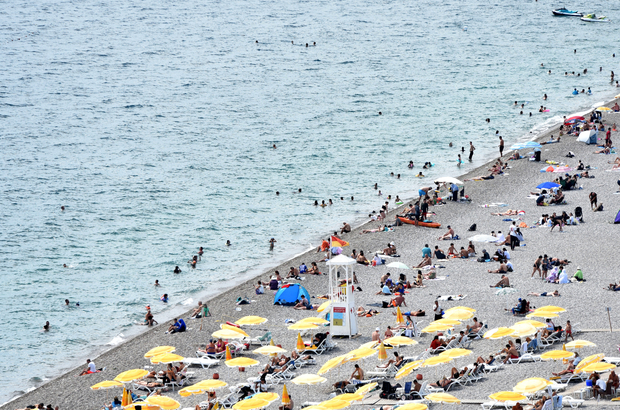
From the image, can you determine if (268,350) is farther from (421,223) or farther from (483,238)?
(421,223)

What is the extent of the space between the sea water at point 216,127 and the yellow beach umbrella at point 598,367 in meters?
16.6

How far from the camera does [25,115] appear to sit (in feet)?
239

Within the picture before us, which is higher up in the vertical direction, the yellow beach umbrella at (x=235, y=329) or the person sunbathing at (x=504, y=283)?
the person sunbathing at (x=504, y=283)

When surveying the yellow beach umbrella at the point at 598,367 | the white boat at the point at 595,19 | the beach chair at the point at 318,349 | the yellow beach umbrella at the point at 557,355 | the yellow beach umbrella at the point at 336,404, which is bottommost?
the beach chair at the point at 318,349

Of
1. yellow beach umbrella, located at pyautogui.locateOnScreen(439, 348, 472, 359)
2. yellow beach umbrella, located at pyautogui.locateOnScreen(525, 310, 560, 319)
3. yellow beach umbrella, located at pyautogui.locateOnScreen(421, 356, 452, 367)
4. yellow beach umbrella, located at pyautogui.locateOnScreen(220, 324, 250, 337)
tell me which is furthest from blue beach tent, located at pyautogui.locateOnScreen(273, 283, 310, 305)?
yellow beach umbrella, located at pyautogui.locateOnScreen(421, 356, 452, 367)

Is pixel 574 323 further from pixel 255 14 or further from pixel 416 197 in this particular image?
pixel 255 14

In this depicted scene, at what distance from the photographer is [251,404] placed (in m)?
20.3

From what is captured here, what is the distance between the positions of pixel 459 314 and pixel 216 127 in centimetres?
4560

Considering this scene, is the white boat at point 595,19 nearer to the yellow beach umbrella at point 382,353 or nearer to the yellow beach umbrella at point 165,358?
the yellow beach umbrella at point 382,353

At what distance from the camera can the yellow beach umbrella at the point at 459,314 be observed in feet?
80.8

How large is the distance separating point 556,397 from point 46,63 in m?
87.6

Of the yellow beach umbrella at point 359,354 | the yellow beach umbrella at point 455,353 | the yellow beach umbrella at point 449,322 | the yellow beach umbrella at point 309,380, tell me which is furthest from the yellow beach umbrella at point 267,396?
the yellow beach umbrella at point 449,322

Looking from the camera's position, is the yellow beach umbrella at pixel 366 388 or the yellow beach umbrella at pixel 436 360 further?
the yellow beach umbrella at pixel 436 360

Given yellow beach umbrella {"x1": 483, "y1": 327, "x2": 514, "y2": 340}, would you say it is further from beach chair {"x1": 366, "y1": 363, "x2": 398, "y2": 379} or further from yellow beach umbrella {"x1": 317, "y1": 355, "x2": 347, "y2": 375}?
yellow beach umbrella {"x1": 317, "y1": 355, "x2": 347, "y2": 375}
